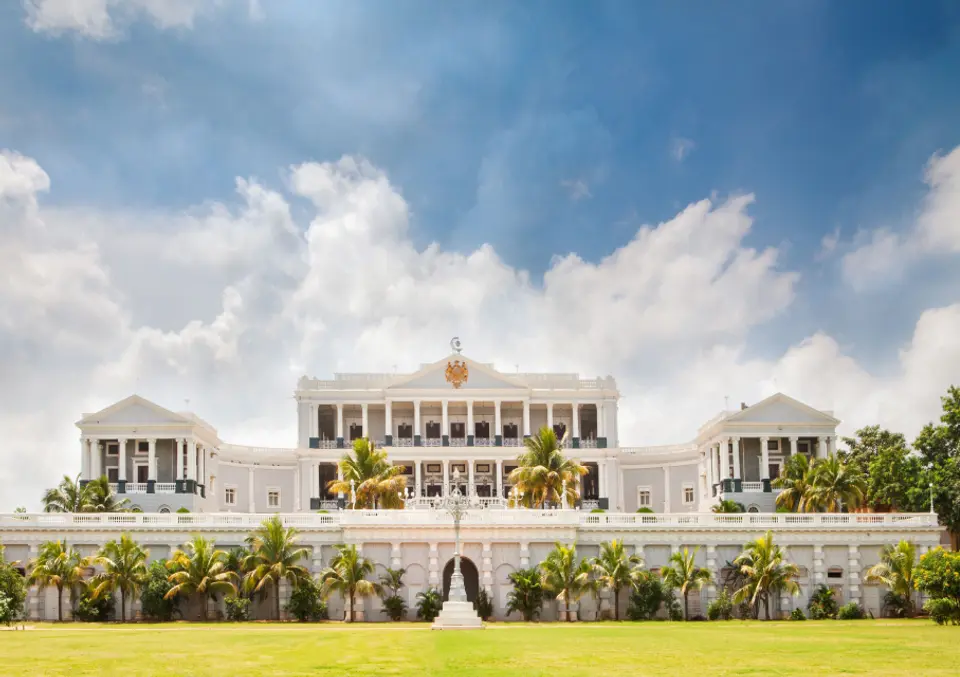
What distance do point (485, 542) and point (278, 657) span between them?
1197 inches

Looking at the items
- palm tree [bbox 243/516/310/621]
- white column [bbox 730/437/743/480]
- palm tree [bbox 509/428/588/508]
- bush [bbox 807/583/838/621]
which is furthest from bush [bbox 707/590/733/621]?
white column [bbox 730/437/743/480]

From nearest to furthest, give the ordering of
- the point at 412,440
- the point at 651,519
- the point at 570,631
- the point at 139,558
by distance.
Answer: the point at 570,631 → the point at 139,558 → the point at 651,519 → the point at 412,440

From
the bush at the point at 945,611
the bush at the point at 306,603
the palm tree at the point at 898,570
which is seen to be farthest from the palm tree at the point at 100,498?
the bush at the point at 945,611

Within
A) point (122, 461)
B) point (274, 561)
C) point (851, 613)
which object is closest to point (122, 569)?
point (274, 561)

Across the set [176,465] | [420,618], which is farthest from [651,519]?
[176,465]

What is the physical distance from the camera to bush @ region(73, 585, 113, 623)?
2456 inches

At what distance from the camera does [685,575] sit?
64.6 metres

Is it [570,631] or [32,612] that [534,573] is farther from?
[32,612]

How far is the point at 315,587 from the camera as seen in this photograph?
63750 millimetres

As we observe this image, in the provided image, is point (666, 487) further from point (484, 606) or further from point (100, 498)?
point (100, 498)

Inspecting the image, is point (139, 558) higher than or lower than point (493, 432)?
lower

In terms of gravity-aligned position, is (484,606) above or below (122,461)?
below

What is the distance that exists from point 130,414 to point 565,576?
42690mm

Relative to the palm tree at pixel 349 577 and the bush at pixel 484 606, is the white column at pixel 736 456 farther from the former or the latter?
the palm tree at pixel 349 577
